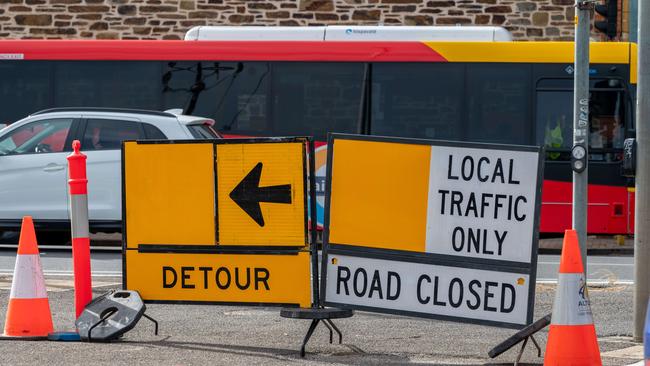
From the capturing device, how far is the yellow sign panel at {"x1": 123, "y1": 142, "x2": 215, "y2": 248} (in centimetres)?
888

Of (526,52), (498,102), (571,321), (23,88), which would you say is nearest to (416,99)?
(498,102)

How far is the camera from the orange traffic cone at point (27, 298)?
8.87 meters

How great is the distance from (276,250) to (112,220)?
8622mm

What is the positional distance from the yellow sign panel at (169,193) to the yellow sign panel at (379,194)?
0.86 meters

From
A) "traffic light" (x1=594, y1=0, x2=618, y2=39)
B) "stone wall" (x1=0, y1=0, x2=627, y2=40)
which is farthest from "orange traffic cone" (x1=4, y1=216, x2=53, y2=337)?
"stone wall" (x1=0, y1=0, x2=627, y2=40)

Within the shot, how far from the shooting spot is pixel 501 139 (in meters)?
19.0

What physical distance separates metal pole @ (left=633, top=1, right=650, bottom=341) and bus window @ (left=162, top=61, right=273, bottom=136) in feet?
34.8

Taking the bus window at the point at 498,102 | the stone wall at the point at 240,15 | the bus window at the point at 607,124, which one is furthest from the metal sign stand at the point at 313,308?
the stone wall at the point at 240,15

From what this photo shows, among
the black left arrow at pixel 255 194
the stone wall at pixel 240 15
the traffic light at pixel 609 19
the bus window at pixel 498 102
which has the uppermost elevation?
the stone wall at pixel 240 15

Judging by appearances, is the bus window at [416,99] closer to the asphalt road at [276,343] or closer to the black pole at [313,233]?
the asphalt road at [276,343]

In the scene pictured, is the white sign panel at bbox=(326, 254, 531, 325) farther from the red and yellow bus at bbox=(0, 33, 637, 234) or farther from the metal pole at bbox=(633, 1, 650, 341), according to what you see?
the red and yellow bus at bbox=(0, 33, 637, 234)

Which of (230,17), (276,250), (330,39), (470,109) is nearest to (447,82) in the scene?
(470,109)

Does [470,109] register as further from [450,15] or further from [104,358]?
[104,358]

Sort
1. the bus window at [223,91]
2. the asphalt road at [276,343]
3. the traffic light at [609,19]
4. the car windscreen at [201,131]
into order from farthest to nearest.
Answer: the bus window at [223,91], the car windscreen at [201,131], the traffic light at [609,19], the asphalt road at [276,343]
